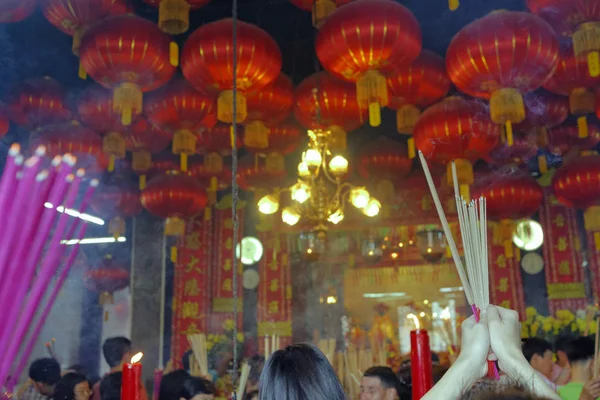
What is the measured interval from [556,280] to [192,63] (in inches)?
152

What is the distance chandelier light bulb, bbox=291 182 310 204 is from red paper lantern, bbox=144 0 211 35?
48.1 inches

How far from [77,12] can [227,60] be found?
608mm

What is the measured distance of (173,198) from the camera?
3.66 meters

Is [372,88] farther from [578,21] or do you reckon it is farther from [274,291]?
[274,291]

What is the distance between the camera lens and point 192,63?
242 centimetres

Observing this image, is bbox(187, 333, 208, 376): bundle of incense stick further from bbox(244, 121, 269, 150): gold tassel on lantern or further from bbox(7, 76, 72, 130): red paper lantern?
bbox(7, 76, 72, 130): red paper lantern

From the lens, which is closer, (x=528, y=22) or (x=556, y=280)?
(x=528, y=22)

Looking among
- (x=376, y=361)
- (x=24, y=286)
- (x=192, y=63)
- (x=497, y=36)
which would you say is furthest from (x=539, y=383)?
(x=376, y=361)

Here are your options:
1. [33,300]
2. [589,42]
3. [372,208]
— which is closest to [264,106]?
[372,208]

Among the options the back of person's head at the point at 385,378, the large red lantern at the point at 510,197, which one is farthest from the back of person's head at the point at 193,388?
the large red lantern at the point at 510,197

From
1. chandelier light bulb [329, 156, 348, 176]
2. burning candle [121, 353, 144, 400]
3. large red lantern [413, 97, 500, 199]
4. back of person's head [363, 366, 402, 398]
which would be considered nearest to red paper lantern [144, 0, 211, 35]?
chandelier light bulb [329, 156, 348, 176]

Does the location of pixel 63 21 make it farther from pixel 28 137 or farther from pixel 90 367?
pixel 90 367

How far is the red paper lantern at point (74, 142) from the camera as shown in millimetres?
2797

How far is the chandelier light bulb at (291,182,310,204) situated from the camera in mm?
3283
